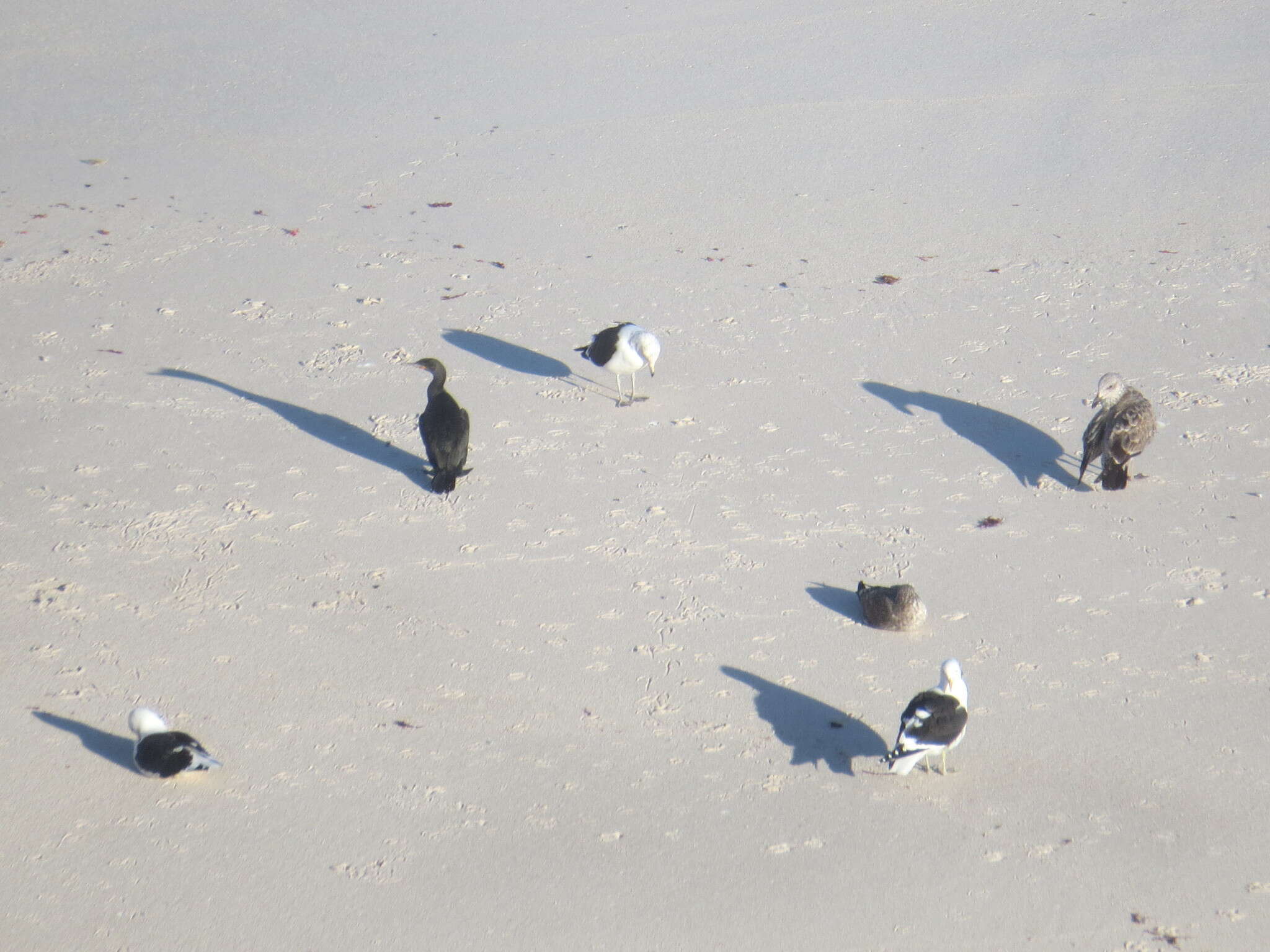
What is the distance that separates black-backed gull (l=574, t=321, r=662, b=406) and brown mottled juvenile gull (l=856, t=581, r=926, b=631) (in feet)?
8.36

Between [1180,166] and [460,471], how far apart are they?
7683mm

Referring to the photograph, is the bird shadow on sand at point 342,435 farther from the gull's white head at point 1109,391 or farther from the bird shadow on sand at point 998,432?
the gull's white head at point 1109,391

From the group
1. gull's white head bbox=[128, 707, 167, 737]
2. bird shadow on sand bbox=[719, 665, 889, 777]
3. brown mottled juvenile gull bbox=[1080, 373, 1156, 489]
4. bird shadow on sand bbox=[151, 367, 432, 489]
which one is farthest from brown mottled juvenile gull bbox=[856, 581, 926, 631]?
gull's white head bbox=[128, 707, 167, 737]

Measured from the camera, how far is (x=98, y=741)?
17.5 ft

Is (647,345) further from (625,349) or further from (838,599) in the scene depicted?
(838,599)

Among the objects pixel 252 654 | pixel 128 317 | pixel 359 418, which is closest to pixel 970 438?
pixel 359 418

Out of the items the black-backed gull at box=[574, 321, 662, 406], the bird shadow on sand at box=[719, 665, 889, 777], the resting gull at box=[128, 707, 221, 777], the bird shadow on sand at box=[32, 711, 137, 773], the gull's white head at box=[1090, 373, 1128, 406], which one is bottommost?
the bird shadow on sand at box=[32, 711, 137, 773]

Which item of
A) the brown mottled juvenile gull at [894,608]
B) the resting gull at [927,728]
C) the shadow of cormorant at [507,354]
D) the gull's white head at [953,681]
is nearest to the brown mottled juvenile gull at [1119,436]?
the brown mottled juvenile gull at [894,608]

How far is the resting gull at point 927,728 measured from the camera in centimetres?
492

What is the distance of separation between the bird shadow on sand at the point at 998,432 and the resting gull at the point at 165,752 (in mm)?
5044

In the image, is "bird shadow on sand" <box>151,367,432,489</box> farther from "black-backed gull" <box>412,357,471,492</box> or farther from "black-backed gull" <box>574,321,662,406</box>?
"black-backed gull" <box>574,321,662,406</box>

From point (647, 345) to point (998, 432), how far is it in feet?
8.07

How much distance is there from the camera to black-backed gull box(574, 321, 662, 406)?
7723 millimetres

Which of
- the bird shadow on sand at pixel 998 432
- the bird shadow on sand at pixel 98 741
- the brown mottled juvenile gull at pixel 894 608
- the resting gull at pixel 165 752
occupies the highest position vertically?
the bird shadow on sand at pixel 998 432
